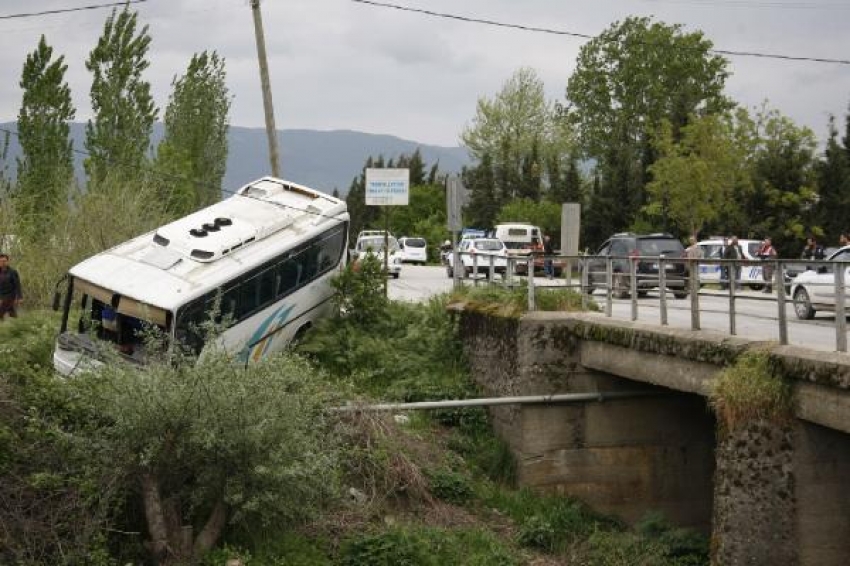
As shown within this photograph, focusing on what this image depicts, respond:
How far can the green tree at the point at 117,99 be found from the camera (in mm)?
38031

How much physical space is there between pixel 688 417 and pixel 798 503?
5.69 meters

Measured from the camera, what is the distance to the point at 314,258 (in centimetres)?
2212

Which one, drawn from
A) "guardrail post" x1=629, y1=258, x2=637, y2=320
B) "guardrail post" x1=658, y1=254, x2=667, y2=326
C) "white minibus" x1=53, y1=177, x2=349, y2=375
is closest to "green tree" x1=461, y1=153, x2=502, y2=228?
"white minibus" x1=53, y1=177, x2=349, y2=375

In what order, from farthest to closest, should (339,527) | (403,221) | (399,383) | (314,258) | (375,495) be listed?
(403,221), (314,258), (399,383), (375,495), (339,527)

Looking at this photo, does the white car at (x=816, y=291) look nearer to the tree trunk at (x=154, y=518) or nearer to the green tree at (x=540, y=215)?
the tree trunk at (x=154, y=518)

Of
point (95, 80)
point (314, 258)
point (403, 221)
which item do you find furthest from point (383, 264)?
point (403, 221)

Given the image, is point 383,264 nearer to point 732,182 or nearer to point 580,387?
point 580,387

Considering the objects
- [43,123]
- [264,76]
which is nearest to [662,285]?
[264,76]

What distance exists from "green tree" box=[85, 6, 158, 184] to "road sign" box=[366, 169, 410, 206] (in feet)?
46.6

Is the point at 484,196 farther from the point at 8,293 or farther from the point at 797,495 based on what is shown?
the point at 797,495

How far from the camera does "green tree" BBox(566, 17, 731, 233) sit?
7625 centimetres

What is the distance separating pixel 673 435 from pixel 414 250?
4905cm

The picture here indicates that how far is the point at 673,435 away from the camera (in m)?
18.1

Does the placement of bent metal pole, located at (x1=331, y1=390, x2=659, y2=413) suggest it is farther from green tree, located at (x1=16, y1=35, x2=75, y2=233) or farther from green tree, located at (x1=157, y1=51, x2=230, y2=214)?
green tree, located at (x1=157, y1=51, x2=230, y2=214)
